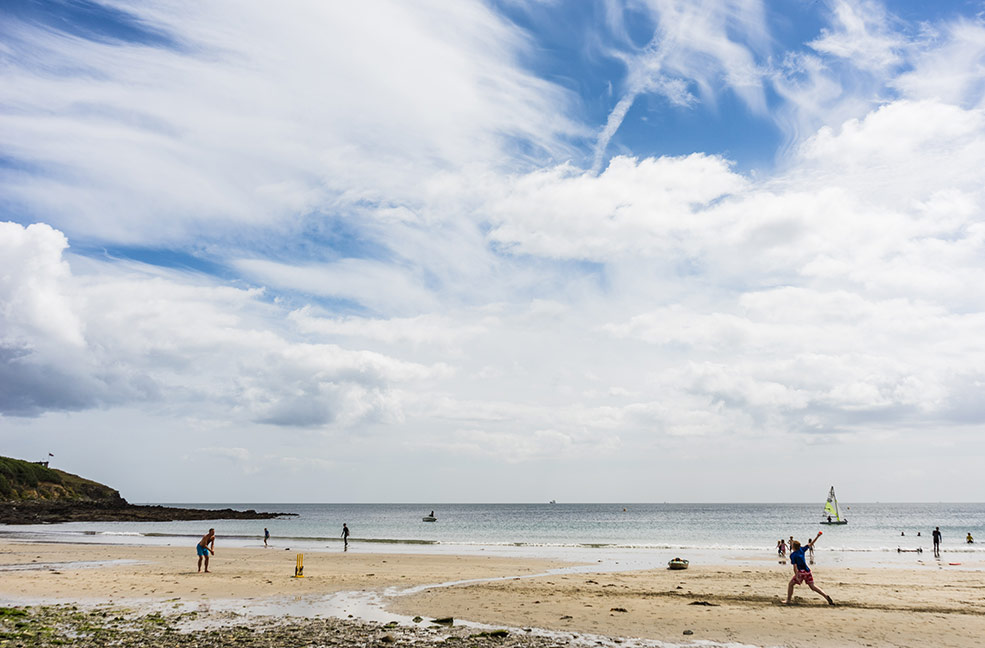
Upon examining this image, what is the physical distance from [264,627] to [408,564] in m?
20.0

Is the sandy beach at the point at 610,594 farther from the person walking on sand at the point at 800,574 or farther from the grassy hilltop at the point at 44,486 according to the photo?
the grassy hilltop at the point at 44,486

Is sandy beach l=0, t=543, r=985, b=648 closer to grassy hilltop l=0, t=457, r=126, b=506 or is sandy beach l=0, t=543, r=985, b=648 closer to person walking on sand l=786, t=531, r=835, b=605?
person walking on sand l=786, t=531, r=835, b=605

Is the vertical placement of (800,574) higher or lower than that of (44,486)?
higher

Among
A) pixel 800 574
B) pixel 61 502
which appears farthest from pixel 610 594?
pixel 61 502

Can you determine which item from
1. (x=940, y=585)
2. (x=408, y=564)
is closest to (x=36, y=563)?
(x=408, y=564)

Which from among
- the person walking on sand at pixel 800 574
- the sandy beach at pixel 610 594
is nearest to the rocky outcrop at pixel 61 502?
the sandy beach at pixel 610 594

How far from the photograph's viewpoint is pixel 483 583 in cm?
2592

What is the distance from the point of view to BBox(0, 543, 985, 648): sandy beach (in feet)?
53.8

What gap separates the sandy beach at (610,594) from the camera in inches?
645

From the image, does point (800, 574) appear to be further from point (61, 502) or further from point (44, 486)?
point (44, 486)

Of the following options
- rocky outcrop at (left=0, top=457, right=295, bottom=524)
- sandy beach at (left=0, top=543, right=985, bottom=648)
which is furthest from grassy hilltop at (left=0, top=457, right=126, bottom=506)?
sandy beach at (left=0, top=543, right=985, bottom=648)

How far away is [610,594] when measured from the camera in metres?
22.5

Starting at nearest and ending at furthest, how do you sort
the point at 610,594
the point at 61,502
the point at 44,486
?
the point at 610,594 → the point at 61,502 → the point at 44,486

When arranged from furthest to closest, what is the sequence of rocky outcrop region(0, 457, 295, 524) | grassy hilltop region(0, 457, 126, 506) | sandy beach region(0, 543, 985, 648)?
grassy hilltop region(0, 457, 126, 506), rocky outcrop region(0, 457, 295, 524), sandy beach region(0, 543, 985, 648)
